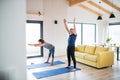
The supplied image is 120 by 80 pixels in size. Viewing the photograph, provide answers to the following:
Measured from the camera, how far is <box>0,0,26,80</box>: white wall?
125 centimetres

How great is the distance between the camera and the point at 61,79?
3.58m

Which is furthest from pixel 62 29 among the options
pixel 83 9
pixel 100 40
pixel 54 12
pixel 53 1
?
pixel 100 40

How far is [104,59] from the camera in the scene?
462 cm

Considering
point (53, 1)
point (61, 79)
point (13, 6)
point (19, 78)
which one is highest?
point (53, 1)

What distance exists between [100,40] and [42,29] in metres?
4.79

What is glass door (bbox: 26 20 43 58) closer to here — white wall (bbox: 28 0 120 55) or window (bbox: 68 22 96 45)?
white wall (bbox: 28 0 120 55)

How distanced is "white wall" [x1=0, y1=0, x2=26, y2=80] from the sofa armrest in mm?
3623

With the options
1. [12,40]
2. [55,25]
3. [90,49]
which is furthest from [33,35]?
[12,40]

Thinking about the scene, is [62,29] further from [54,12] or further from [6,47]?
[6,47]

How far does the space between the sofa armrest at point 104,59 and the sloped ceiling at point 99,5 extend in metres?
3.23

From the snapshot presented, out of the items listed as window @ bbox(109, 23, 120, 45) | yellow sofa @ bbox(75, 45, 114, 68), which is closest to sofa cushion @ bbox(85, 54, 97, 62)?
yellow sofa @ bbox(75, 45, 114, 68)

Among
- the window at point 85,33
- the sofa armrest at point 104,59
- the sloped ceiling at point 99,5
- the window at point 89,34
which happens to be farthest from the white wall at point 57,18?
the sofa armrest at point 104,59

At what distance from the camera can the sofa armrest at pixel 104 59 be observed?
4.52 metres

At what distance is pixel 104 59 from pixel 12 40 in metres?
3.98
